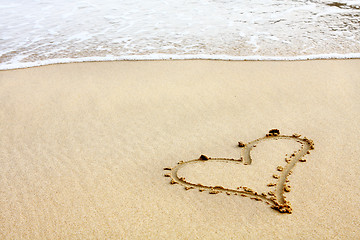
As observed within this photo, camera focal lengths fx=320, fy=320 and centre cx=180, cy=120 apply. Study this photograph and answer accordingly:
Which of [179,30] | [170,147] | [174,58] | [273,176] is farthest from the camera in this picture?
[179,30]

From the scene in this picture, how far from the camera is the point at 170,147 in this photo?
2.76m

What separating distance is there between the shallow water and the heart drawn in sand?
2104mm

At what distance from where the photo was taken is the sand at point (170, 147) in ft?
6.45

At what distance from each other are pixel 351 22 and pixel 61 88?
5057mm

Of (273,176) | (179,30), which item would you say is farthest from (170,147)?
(179,30)

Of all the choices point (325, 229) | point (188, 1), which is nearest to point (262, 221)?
point (325, 229)

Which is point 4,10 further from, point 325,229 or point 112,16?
point 325,229

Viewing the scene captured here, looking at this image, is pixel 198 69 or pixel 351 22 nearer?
pixel 198 69

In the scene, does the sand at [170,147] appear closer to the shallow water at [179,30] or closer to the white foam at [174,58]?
the white foam at [174,58]

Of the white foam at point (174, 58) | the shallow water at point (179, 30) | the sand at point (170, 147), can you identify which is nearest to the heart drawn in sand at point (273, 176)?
the sand at point (170, 147)

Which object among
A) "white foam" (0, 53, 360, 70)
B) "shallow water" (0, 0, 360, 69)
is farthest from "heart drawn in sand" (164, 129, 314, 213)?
"shallow water" (0, 0, 360, 69)

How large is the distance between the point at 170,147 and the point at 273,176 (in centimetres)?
90

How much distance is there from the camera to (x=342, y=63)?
4.30 meters

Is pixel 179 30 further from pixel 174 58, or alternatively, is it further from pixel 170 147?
pixel 170 147
